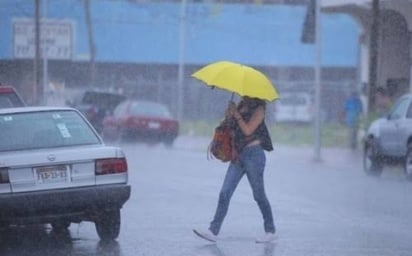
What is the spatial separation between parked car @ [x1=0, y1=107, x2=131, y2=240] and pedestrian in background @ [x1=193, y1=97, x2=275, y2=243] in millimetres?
973

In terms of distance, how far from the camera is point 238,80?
12.5 meters

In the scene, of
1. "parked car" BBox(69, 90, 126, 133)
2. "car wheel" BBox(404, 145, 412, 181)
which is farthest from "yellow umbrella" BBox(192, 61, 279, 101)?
"parked car" BBox(69, 90, 126, 133)

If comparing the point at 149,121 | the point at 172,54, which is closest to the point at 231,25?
the point at 172,54

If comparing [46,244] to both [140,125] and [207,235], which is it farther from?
[140,125]

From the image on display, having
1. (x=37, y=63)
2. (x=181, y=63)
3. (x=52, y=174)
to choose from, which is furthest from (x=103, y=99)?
(x=52, y=174)

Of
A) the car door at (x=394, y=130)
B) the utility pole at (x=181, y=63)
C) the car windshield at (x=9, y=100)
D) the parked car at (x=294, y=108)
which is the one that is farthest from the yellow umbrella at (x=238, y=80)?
the parked car at (x=294, y=108)

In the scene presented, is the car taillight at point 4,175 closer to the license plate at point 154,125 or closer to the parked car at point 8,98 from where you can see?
the parked car at point 8,98

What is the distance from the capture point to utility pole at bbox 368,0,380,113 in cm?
2980

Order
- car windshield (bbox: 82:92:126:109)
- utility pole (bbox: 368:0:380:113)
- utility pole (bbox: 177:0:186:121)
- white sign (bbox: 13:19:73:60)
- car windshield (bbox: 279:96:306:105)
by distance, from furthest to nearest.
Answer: car windshield (bbox: 279:96:306:105)
utility pole (bbox: 177:0:186:121)
car windshield (bbox: 82:92:126:109)
white sign (bbox: 13:19:73:60)
utility pole (bbox: 368:0:380:113)

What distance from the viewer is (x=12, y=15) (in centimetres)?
3628

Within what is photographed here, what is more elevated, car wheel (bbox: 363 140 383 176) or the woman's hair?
the woman's hair

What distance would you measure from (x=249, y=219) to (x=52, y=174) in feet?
12.1

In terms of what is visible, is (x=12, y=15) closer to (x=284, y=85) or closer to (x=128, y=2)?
(x=128, y=2)

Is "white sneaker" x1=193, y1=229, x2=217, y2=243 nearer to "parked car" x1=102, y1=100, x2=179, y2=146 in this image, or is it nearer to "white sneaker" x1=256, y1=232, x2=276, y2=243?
"white sneaker" x1=256, y1=232, x2=276, y2=243
